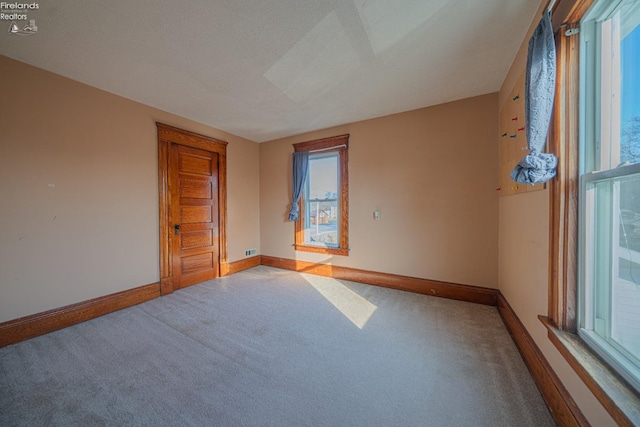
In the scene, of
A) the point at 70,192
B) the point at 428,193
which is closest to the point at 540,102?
the point at 428,193

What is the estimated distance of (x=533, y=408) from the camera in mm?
1319

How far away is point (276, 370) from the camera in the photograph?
5.49 feet

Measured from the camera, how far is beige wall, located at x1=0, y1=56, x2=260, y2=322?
2.07 metres

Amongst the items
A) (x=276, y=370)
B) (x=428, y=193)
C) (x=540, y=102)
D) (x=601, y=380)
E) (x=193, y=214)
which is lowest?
(x=276, y=370)

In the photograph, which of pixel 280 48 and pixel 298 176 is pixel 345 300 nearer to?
pixel 298 176

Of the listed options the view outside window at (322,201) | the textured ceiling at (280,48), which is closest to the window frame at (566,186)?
the textured ceiling at (280,48)

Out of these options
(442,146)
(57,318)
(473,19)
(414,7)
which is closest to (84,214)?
(57,318)

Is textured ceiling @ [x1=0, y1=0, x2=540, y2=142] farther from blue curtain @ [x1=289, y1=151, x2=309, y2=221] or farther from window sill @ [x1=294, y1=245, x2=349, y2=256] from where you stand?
window sill @ [x1=294, y1=245, x2=349, y2=256]

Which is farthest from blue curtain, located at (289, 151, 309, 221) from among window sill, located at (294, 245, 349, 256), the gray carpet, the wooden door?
the gray carpet

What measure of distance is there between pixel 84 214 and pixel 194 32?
92.7 inches

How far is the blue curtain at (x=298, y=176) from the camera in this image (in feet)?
13.5

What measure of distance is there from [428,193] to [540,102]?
1.81 meters

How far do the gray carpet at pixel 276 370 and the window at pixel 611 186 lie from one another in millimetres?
643

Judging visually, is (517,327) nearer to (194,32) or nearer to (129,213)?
(194,32)
